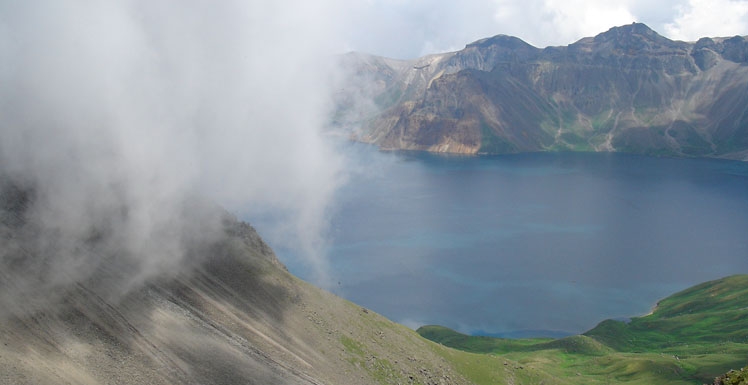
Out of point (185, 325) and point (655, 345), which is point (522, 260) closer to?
point (655, 345)

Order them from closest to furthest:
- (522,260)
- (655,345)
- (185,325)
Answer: (185,325)
(655,345)
(522,260)

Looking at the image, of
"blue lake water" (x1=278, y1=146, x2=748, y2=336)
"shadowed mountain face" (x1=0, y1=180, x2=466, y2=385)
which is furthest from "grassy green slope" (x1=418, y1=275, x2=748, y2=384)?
"shadowed mountain face" (x1=0, y1=180, x2=466, y2=385)

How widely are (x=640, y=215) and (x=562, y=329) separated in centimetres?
10257

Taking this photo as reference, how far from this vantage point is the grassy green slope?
74250mm

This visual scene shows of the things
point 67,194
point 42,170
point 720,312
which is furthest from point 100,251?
point 720,312

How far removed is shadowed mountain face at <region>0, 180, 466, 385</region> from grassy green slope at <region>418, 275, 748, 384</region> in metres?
21.6

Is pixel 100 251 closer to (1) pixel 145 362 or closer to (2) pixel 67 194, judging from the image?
(2) pixel 67 194

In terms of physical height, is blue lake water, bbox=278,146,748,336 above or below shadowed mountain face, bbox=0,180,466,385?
above

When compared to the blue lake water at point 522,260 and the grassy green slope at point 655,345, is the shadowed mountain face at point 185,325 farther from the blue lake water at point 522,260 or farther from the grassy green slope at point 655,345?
the blue lake water at point 522,260

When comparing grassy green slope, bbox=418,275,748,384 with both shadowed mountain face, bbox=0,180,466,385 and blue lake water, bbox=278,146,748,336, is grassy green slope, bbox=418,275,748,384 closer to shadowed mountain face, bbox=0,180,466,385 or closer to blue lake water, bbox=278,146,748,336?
blue lake water, bbox=278,146,748,336

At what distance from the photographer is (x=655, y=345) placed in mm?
92688

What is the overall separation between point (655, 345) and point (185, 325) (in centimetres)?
8016

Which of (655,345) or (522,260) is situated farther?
(522,260)

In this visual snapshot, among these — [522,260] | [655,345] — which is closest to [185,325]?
[655,345]
